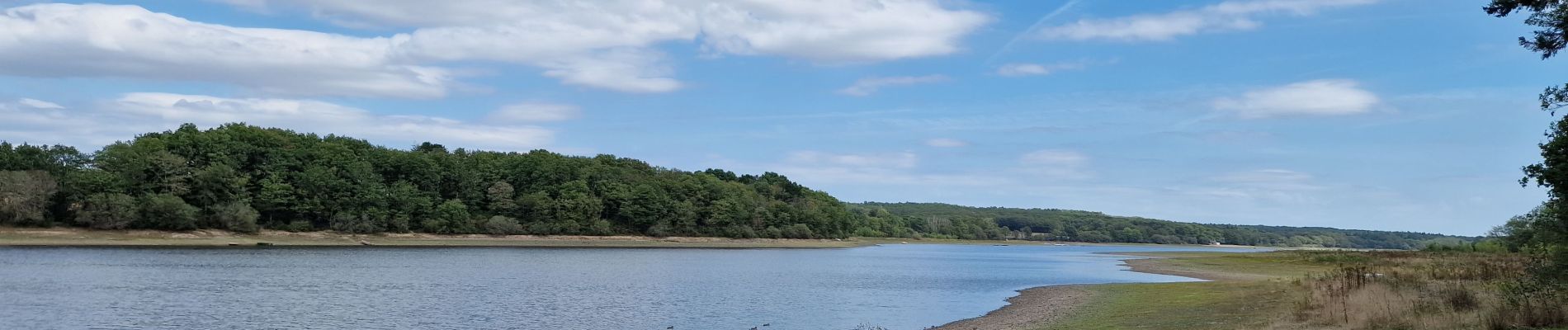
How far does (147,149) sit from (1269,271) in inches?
3911

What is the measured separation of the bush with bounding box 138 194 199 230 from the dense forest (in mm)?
107

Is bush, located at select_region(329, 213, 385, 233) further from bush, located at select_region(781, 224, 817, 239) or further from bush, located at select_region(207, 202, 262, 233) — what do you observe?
bush, located at select_region(781, 224, 817, 239)

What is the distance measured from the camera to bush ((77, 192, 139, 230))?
90125 mm

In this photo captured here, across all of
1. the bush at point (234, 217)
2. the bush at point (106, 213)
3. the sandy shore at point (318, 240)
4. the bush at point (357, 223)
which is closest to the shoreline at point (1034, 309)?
the sandy shore at point (318, 240)

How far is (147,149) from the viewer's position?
3981 inches

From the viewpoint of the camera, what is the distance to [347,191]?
114m

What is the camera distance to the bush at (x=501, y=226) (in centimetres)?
12731

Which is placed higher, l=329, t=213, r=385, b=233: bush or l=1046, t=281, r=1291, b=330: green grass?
l=329, t=213, r=385, b=233: bush

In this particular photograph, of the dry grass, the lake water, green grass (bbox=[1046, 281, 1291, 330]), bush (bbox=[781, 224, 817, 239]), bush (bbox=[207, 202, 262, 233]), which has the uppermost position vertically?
bush (bbox=[781, 224, 817, 239])

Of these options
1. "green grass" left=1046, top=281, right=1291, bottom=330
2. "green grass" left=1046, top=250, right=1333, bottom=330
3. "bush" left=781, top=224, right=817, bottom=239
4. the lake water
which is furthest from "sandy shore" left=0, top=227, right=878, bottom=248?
"green grass" left=1046, top=281, right=1291, bottom=330

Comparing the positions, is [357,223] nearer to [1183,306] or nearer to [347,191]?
[347,191]

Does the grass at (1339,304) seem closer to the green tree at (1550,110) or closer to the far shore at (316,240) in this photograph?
the green tree at (1550,110)

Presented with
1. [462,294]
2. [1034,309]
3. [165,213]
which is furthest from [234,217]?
[1034,309]

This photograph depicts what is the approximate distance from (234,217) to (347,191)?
15.4 meters
